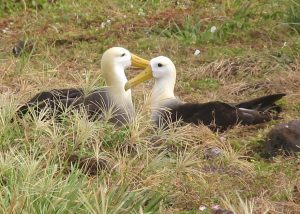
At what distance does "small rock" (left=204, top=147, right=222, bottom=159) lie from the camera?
20.1 feet

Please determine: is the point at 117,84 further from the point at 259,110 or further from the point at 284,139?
the point at 284,139

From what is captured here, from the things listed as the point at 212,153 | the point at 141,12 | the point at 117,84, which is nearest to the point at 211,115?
the point at 212,153

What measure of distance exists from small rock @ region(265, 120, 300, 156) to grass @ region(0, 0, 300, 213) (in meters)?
0.10

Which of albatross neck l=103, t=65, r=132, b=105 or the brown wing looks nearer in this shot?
the brown wing

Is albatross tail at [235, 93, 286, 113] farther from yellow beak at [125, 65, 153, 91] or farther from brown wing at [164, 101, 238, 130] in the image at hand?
yellow beak at [125, 65, 153, 91]

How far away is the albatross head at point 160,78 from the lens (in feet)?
23.9

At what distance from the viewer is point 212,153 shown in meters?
6.17

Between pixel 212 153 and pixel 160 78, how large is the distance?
1.38 meters

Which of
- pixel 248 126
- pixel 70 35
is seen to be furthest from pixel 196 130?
pixel 70 35

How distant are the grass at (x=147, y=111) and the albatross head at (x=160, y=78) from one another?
0.61ft

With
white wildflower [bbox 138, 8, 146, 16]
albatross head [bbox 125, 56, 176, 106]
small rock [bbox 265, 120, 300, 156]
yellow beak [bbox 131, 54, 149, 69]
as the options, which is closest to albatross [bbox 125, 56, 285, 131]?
albatross head [bbox 125, 56, 176, 106]

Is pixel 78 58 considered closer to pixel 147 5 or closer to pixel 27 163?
pixel 147 5

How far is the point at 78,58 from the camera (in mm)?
8969

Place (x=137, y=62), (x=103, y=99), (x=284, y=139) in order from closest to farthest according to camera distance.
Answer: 1. (x=284, y=139)
2. (x=103, y=99)
3. (x=137, y=62)
